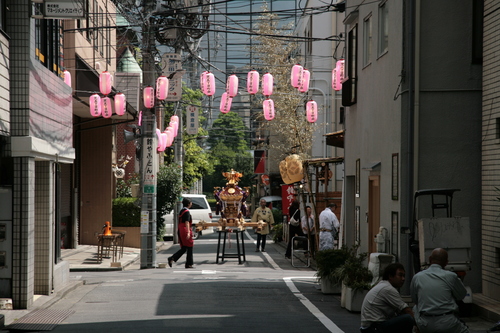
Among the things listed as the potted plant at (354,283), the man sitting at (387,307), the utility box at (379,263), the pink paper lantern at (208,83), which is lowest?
the potted plant at (354,283)

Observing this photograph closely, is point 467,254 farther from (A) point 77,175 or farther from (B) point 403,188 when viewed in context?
(A) point 77,175

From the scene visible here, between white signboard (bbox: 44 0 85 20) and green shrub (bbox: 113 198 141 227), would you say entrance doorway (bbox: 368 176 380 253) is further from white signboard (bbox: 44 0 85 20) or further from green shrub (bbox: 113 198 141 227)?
green shrub (bbox: 113 198 141 227)

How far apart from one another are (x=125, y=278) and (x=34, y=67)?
744cm

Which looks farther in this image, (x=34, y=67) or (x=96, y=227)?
(x=96, y=227)

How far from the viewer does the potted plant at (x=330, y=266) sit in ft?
51.4

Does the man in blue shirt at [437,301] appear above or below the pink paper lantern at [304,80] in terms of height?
below

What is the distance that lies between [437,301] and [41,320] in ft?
22.7

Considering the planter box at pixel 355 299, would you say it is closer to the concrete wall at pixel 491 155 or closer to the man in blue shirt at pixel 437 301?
the concrete wall at pixel 491 155

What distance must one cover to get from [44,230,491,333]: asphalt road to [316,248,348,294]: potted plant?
0.25 metres

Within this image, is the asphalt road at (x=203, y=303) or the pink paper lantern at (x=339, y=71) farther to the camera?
the pink paper lantern at (x=339, y=71)

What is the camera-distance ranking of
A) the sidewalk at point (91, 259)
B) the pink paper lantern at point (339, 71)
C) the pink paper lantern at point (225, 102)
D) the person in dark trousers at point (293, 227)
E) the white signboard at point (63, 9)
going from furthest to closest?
1. the pink paper lantern at point (225, 102)
2. the person in dark trousers at point (293, 227)
3. the pink paper lantern at point (339, 71)
4. the sidewalk at point (91, 259)
5. the white signboard at point (63, 9)

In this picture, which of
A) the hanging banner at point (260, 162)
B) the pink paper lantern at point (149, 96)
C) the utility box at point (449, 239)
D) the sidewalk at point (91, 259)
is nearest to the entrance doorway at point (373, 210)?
the utility box at point (449, 239)

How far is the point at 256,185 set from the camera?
8525 centimetres

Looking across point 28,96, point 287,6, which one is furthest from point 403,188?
point 287,6
